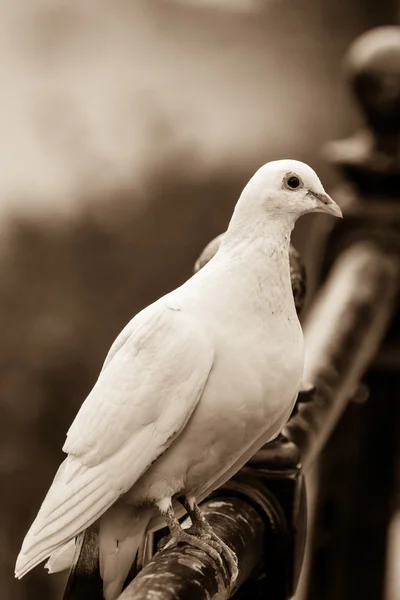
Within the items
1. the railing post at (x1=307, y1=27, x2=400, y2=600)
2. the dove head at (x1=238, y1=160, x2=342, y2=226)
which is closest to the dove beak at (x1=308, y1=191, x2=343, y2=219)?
the dove head at (x1=238, y1=160, x2=342, y2=226)

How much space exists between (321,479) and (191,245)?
1303mm

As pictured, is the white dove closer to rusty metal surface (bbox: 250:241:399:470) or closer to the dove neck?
the dove neck

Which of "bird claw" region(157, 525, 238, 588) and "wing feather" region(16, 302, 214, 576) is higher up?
"wing feather" region(16, 302, 214, 576)

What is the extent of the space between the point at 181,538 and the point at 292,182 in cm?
23

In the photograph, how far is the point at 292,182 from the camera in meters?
0.67

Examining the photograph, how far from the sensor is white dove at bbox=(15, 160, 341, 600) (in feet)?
2.12

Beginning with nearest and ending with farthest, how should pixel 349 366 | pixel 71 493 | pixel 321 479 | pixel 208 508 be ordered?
pixel 71 493 < pixel 208 508 < pixel 349 366 < pixel 321 479

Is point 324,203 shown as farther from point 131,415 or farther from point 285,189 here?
point 131,415

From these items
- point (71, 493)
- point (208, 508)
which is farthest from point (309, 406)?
point (71, 493)

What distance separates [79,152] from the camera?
2.55 metres

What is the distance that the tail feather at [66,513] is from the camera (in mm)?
638

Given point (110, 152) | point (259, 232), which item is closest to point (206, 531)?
point (259, 232)

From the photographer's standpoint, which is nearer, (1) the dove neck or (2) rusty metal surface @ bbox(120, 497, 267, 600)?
(2) rusty metal surface @ bbox(120, 497, 267, 600)

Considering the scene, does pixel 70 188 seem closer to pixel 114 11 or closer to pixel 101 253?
pixel 101 253
